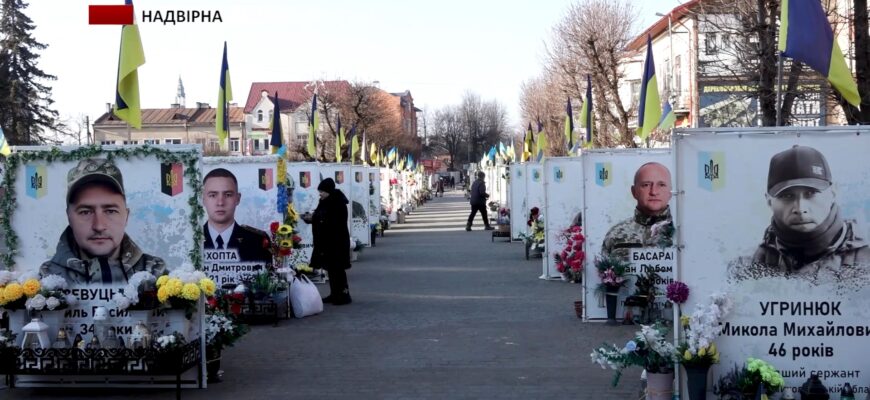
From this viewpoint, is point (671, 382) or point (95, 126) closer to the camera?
point (671, 382)

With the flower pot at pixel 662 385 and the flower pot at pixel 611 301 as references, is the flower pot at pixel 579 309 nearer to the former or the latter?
the flower pot at pixel 611 301

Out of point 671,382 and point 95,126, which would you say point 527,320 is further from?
point 95,126

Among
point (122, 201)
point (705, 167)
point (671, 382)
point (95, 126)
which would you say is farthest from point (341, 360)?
point (95, 126)

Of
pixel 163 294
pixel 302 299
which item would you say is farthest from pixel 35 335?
pixel 302 299

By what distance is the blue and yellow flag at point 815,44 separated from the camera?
26.2ft

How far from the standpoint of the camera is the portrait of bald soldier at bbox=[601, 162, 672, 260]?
13.5 metres

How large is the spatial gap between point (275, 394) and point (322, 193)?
6.88 meters

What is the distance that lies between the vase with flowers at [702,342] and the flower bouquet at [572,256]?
6.10 metres

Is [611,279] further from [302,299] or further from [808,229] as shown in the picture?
[808,229]

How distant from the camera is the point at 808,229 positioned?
296 inches

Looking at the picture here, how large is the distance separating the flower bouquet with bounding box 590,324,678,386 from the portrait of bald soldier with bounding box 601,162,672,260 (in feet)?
17.9

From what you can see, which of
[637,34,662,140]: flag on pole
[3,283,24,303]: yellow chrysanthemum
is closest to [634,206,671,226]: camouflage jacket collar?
[637,34,662,140]: flag on pole

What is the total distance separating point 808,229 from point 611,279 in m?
5.92

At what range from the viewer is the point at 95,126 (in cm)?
9944
